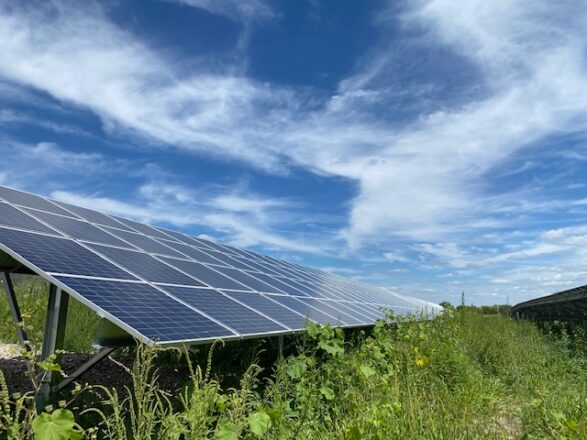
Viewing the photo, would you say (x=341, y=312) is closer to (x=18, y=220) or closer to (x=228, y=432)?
(x=18, y=220)

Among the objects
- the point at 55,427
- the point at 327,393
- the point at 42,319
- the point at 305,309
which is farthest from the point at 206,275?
the point at 42,319

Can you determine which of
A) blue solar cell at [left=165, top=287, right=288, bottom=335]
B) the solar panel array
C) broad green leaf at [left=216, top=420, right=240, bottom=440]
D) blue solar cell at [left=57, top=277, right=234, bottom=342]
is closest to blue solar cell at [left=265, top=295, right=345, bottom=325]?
the solar panel array

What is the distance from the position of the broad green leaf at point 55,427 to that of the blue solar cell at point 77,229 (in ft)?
13.9

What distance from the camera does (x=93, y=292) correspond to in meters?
4.38

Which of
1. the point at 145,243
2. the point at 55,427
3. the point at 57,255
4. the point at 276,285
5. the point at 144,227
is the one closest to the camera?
the point at 55,427

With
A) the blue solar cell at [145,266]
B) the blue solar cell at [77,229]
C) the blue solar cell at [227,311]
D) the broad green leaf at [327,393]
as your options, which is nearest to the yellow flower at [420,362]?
the broad green leaf at [327,393]

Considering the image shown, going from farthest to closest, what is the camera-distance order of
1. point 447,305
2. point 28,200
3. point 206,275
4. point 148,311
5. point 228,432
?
point 447,305, point 28,200, point 206,275, point 148,311, point 228,432

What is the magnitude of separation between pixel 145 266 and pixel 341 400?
10.2ft

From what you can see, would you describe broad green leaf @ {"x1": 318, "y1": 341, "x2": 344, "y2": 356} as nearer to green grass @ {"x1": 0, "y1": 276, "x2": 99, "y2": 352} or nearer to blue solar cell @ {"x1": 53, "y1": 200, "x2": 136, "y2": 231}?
blue solar cell @ {"x1": 53, "y1": 200, "x2": 136, "y2": 231}

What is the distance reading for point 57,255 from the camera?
5.11 m

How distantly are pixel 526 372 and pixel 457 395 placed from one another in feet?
13.0

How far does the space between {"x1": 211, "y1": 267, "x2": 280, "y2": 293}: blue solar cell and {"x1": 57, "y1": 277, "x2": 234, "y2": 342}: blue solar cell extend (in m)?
3.42

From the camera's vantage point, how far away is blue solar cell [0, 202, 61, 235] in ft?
18.9

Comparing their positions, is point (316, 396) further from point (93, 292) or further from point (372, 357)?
point (93, 292)
